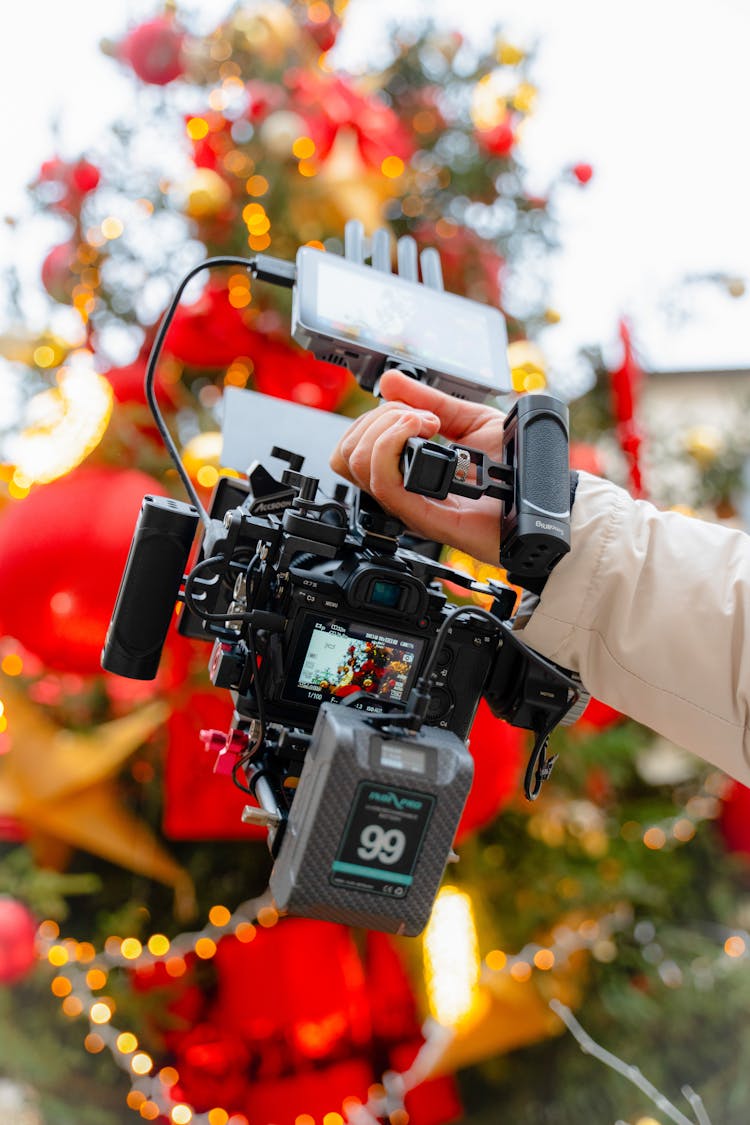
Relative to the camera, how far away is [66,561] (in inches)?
40.8

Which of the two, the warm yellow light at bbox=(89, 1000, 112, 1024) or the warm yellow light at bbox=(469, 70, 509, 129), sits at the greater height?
the warm yellow light at bbox=(469, 70, 509, 129)

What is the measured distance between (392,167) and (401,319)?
79 centimetres

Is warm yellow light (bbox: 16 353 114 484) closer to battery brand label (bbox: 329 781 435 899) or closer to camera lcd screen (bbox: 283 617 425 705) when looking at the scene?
camera lcd screen (bbox: 283 617 425 705)

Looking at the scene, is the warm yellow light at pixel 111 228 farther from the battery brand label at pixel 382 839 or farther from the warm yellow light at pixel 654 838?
the warm yellow light at pixel 654 838

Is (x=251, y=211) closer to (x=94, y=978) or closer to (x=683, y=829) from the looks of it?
(x=94, y=978)

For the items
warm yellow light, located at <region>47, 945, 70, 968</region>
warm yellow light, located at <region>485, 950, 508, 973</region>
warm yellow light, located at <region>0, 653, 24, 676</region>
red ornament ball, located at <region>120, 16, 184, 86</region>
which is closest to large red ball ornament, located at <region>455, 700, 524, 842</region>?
warm yellow light, located at <region>485, 950, 508, 973</region>

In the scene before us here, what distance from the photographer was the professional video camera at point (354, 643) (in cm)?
52

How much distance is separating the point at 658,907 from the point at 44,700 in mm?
1166

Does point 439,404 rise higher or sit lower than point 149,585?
higher

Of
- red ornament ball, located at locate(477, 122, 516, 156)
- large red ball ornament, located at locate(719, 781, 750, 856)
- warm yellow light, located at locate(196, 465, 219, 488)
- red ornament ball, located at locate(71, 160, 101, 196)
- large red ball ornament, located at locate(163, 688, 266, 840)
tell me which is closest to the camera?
warm yellow light, located at locate(196, 465, 219, 488)

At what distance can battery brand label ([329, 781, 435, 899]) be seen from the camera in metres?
0.52

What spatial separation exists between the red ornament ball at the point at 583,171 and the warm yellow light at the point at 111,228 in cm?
82

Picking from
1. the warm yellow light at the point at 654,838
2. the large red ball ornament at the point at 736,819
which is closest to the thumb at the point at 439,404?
the warm yellow light at the point at 654,838

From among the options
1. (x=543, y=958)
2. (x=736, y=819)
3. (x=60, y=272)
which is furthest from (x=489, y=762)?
(x=60, y=272)
